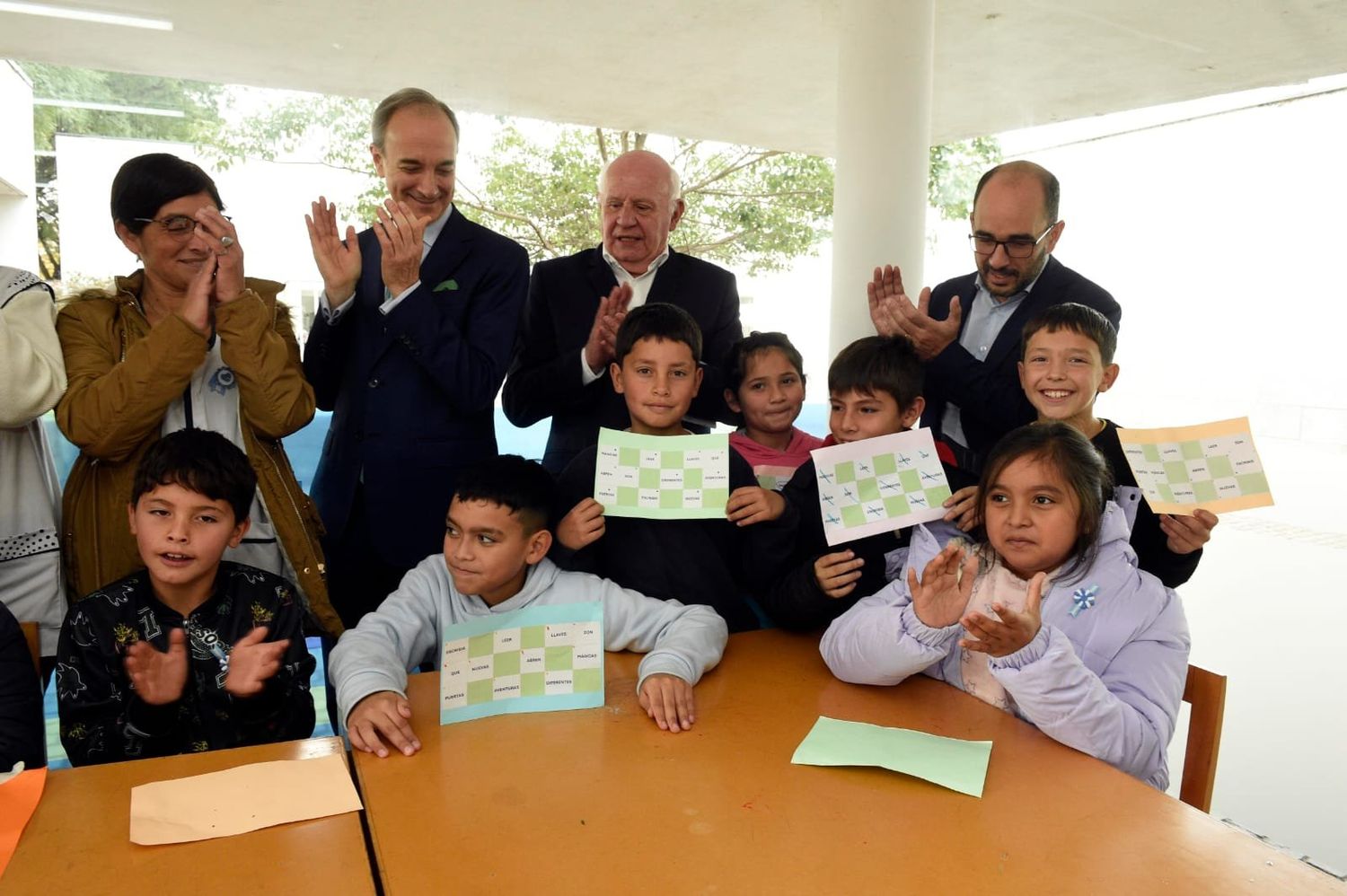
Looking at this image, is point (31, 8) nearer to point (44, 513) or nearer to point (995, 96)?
point (44, 513)

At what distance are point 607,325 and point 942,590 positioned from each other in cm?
126

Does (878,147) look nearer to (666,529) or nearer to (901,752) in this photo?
(666,529)

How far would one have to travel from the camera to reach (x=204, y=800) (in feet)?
4.48

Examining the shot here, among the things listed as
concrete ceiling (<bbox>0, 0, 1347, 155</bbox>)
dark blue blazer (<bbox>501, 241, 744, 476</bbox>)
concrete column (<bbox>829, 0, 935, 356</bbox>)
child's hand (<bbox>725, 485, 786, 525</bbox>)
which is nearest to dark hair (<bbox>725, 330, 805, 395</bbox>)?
dark blue blazer (<bbox>501, 241, 744, 476</bbox>)

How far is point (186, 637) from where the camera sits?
1.87 metres

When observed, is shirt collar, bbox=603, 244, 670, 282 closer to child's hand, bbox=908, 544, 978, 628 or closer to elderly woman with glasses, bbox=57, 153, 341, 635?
elderly woman with glasses, bbox=57, 153, 341, 635

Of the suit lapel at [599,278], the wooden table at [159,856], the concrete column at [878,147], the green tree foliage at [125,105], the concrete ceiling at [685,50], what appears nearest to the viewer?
the wooden table at [159,856]

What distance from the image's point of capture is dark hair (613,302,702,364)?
92.7 inches

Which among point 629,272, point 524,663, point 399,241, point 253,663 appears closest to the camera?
point 253,663

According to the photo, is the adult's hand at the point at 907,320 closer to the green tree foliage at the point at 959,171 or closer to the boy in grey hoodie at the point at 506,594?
the boy in grey hoodie at the point at 506,594

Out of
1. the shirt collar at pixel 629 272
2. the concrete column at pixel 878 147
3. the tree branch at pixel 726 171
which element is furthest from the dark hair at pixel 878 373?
the tree branch at pixel 726 171

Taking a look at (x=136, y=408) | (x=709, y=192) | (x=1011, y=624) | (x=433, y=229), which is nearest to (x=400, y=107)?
(x=433, y=229)

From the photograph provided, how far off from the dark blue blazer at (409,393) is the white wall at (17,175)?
9.41m

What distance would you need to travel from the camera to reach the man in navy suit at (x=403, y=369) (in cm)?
239
